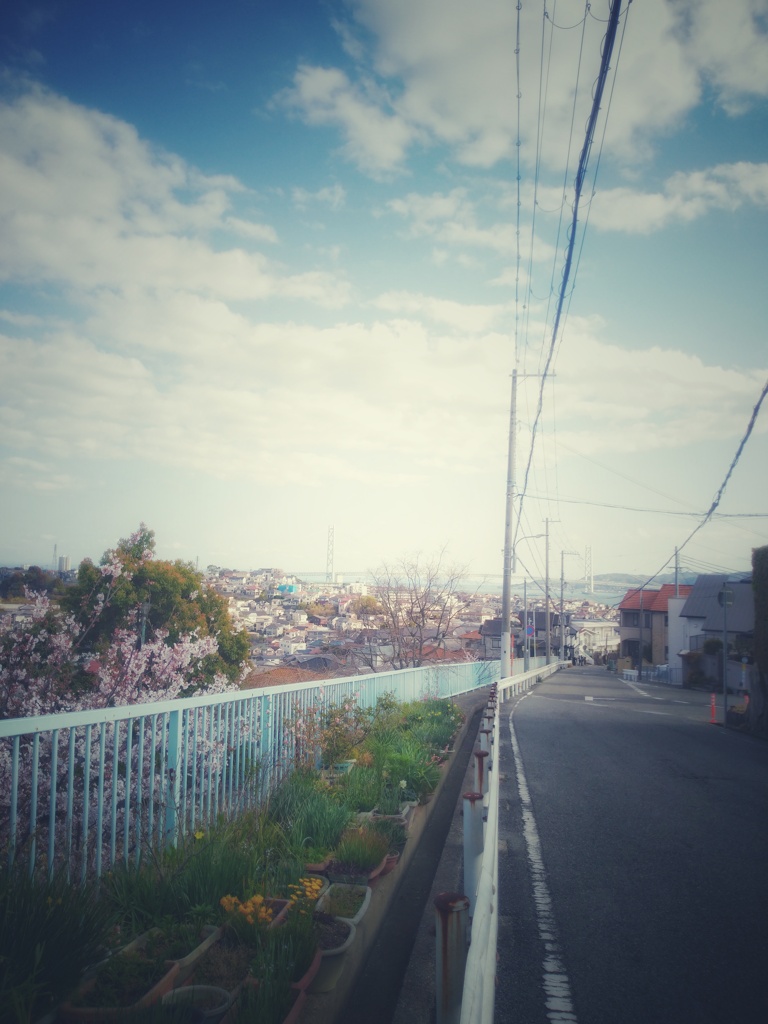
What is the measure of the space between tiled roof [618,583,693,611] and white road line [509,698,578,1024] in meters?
67.5

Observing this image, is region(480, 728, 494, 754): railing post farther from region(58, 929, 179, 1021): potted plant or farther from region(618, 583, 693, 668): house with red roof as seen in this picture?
region(618, 583, 693, 668): house with red roof

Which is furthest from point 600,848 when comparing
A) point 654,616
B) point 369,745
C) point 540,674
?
point 654,616

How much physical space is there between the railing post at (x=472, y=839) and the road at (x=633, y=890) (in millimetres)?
482

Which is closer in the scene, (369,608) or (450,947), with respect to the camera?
(450,947)

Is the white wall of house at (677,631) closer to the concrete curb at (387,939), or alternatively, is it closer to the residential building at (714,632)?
the residential building at (714,632)

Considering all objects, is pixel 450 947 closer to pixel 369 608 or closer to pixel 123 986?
pixel 123 986

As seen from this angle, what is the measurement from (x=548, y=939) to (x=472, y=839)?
949 mm

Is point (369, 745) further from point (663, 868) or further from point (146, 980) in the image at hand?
point (146, 980)

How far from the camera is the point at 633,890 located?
15.9 ft

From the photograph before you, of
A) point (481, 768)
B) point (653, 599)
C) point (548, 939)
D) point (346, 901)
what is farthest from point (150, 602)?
point (653, 599)

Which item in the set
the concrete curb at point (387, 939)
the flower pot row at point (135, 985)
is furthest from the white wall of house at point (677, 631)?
the flower pot row at point (135, 985)

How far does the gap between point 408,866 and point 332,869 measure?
160 cm

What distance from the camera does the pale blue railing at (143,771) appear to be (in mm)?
3102

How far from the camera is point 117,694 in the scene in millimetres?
9969
